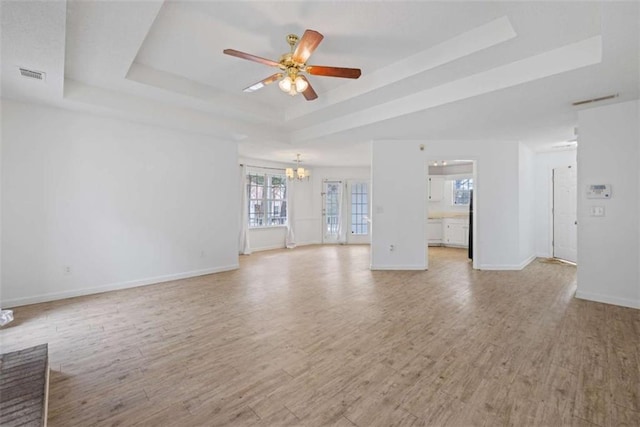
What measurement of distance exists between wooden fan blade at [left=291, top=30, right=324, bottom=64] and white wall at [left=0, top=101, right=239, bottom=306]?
3.32m

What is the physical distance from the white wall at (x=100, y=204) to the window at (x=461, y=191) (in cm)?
710

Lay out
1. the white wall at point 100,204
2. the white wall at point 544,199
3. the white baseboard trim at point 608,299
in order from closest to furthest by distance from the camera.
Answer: the white baseboard trim at point 608,299 → the white wall at point 100,204 → the white wall at point 544,199

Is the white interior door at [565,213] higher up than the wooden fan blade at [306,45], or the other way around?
the wooden fan blade at [306,45]

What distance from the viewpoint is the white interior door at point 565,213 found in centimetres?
625

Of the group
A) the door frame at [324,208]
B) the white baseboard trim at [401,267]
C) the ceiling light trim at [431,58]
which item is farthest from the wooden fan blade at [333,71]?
the door frame at [324,208]

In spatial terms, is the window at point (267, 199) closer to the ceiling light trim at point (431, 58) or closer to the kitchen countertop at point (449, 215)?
the ceiling light trim at point (431, 58)

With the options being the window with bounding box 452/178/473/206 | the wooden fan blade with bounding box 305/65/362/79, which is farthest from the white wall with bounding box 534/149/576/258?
the wooden fan blade with bounding box 305/65/362/79

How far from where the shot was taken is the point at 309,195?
31.4 feet

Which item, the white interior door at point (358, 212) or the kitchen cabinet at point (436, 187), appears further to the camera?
the white interior door at point (358, 212)

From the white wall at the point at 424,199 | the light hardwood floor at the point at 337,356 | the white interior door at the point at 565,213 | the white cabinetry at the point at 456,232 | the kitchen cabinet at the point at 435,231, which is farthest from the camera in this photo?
the kitchen cabinet at the point at 435,231

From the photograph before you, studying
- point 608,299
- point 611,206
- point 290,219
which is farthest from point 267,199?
point 608,299

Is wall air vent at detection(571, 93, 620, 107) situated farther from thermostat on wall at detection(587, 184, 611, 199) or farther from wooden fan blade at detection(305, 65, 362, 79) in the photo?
wooden fan blade at detection(305, 65, 362, 79)

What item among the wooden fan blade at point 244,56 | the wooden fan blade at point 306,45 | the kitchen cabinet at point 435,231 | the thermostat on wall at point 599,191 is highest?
the wooden fan blade at point 306,45

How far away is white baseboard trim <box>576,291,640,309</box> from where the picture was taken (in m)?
3.55
